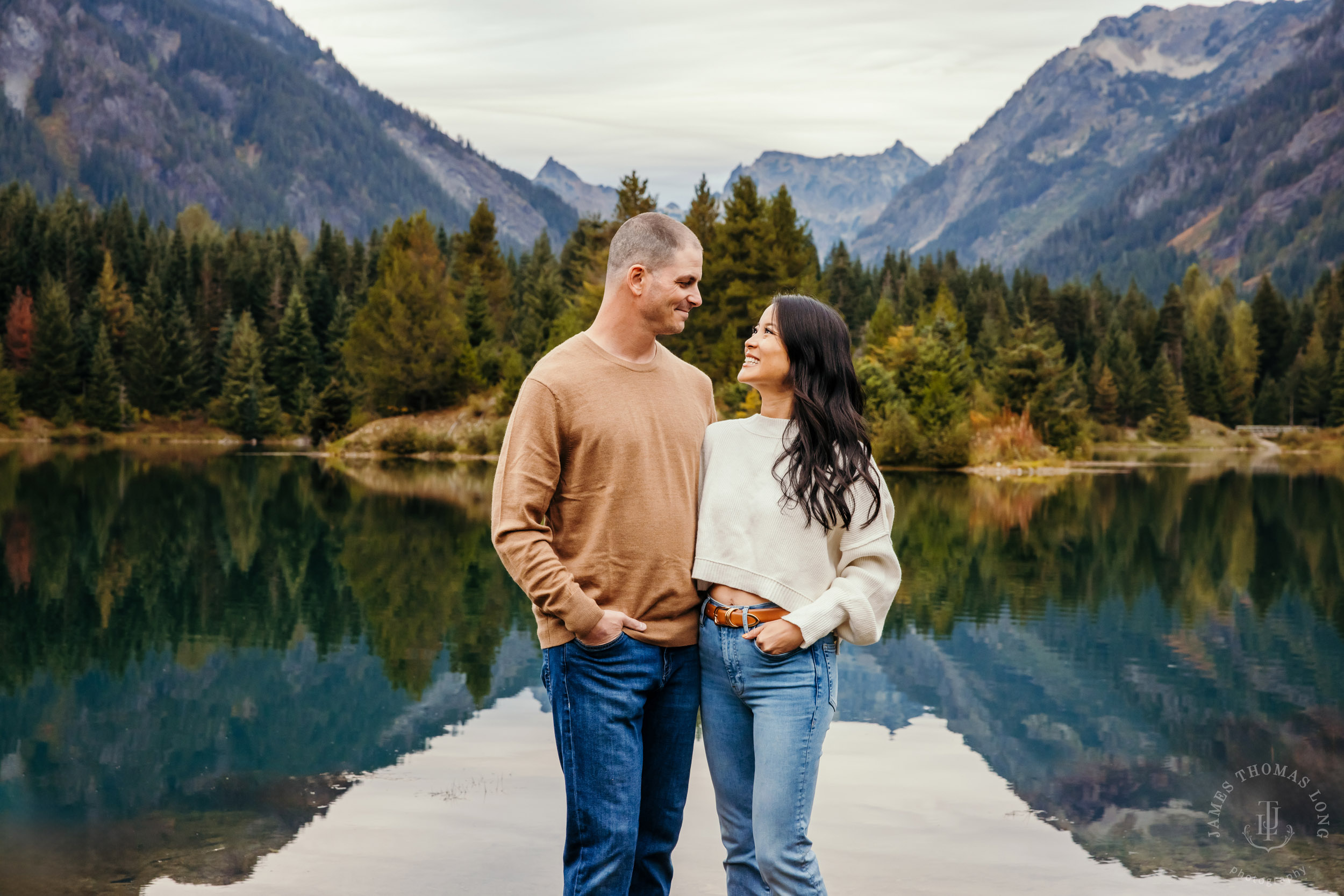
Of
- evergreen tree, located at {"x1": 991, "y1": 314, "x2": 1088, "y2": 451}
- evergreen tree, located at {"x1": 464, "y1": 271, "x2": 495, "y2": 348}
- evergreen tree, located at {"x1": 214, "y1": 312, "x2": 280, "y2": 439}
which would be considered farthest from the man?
evergreen tree, located at {"x1": 214, "y1": 312, "x2": 280, "y2": 439}

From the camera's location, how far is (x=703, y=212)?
37.2 metres

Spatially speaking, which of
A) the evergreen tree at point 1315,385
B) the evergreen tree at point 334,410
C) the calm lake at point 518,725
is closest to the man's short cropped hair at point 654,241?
the calm lake at point 518,725

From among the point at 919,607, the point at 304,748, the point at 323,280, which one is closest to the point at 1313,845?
the point at 304,748

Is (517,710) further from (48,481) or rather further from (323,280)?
(323,280)

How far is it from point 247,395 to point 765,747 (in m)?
57.3

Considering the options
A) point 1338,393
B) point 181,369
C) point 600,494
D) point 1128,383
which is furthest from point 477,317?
point 1338,393

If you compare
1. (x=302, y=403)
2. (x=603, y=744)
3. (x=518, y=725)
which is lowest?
(x=302, y=403)

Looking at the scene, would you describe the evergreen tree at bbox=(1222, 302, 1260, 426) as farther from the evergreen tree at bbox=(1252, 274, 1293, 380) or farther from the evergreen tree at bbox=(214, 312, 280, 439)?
the evergreen tree at bbox=(214, 312, 280, 439)

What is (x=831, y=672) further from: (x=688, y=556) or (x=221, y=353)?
(x=221, y=353)

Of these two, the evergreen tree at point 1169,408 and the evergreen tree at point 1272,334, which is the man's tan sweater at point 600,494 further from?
the evergreen tree at point 1272,334

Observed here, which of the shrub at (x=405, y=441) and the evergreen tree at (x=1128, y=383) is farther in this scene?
the evergreen tree at (x=1128, y=383)

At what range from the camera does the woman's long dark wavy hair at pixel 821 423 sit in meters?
3.01

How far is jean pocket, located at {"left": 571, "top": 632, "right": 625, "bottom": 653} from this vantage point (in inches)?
116

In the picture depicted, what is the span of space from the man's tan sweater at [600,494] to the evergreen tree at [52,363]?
193ft
